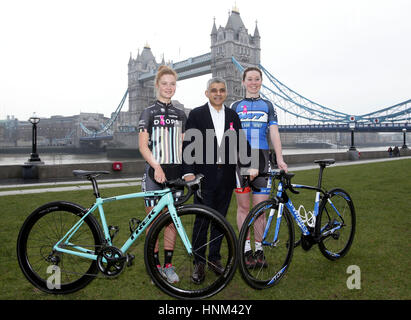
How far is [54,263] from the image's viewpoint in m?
2.83

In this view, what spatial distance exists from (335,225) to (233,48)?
74.9 metres

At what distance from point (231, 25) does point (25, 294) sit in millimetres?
79640

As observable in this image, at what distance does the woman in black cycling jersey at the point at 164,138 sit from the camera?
3.02 meters

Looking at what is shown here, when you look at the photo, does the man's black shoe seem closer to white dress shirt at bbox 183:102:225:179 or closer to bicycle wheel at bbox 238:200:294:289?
bicycle wheel at bbox 238:200:294:289

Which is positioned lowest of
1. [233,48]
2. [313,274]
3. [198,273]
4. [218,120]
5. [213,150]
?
[313,274]

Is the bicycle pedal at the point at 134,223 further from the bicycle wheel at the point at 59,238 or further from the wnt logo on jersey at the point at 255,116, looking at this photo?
the wnt logo on jersey at the point at 255,116

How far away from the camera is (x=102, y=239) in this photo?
9.01ft

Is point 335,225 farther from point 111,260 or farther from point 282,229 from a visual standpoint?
point 111,260

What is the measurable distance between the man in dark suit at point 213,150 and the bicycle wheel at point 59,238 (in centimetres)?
89

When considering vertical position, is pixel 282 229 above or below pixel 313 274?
above

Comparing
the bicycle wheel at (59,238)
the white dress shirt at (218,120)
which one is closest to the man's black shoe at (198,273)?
the bicycle wheel at (59,238)

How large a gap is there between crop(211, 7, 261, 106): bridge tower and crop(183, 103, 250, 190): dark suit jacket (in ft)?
222

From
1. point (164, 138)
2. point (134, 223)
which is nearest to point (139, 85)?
point (164, 138)
